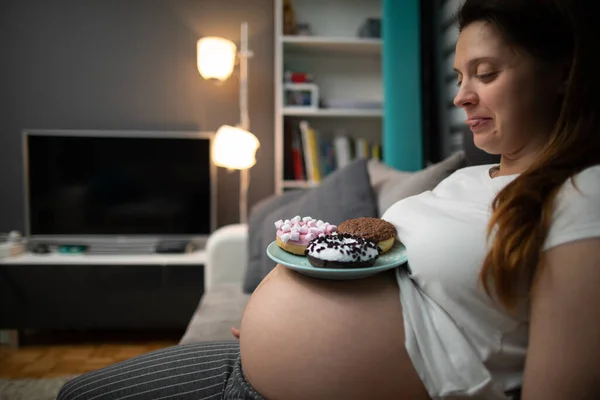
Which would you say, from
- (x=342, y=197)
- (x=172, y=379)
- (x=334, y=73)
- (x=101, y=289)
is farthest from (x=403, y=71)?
(x=101, y=289)

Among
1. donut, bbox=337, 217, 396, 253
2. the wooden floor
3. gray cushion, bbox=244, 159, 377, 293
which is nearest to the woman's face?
donut, bbox=337, 217, 396, 253

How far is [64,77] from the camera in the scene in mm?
2205

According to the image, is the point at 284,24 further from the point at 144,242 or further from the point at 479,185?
the point at 479,185

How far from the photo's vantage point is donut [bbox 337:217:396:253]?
1.34 ft

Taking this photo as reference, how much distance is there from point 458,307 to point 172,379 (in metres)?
0.35

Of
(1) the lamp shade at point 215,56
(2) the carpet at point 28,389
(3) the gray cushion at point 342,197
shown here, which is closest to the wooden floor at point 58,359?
(2) the carpet at point 28,389

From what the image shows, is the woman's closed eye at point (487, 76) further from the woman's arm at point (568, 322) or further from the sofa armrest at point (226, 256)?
the sofa armrest at point (226, 256)

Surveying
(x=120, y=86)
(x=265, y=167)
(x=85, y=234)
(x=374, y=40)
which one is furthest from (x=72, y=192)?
(x=374, y=40)

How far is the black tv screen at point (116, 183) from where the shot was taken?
205 cm

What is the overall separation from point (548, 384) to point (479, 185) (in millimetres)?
184

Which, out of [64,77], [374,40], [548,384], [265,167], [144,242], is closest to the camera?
[548,384]

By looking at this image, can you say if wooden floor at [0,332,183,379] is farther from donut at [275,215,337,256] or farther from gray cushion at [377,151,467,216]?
gray cushion at [377,151,467,216]

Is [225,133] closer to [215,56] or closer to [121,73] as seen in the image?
[215,56]

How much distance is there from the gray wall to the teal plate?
6.63 feet
